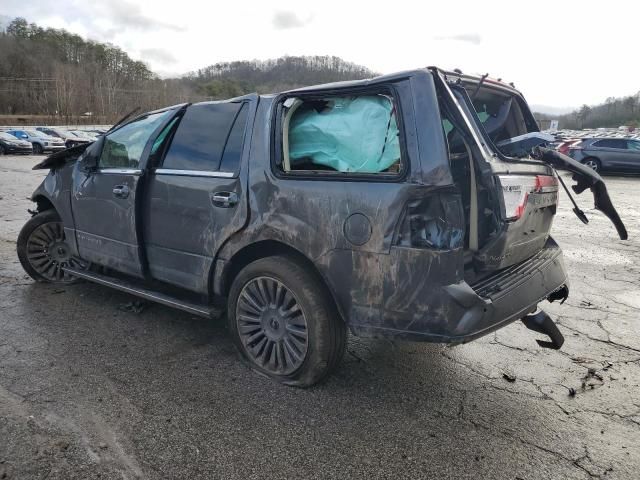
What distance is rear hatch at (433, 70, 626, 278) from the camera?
266 cm

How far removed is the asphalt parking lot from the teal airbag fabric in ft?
4.52

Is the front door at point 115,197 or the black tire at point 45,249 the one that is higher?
the front door at point 115,197

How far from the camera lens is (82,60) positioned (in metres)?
113

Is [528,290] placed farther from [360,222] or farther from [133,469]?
[133,469]

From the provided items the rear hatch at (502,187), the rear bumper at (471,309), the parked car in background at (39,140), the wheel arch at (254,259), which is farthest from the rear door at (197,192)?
the parked car in background at (39,140)

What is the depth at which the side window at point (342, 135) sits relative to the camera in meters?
2.68

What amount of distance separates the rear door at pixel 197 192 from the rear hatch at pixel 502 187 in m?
1.35

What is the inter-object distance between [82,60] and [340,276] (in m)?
130

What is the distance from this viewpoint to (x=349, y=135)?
9.36 ft

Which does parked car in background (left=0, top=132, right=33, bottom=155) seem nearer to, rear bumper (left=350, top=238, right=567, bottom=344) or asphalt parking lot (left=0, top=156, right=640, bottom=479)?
asphalt parking lot (left=0, top=156, right=640, bottom=479)

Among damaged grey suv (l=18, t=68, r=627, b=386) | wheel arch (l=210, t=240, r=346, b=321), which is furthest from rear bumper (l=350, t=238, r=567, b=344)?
wheel arch (l=210, t=240, r=346, b=321)

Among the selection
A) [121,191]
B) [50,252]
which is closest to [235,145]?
[121,191]

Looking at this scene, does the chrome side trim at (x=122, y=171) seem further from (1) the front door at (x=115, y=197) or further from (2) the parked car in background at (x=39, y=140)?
(2) the parked car in background at (x=39, y=140)

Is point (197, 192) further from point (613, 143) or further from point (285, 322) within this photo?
point (613, 143)
